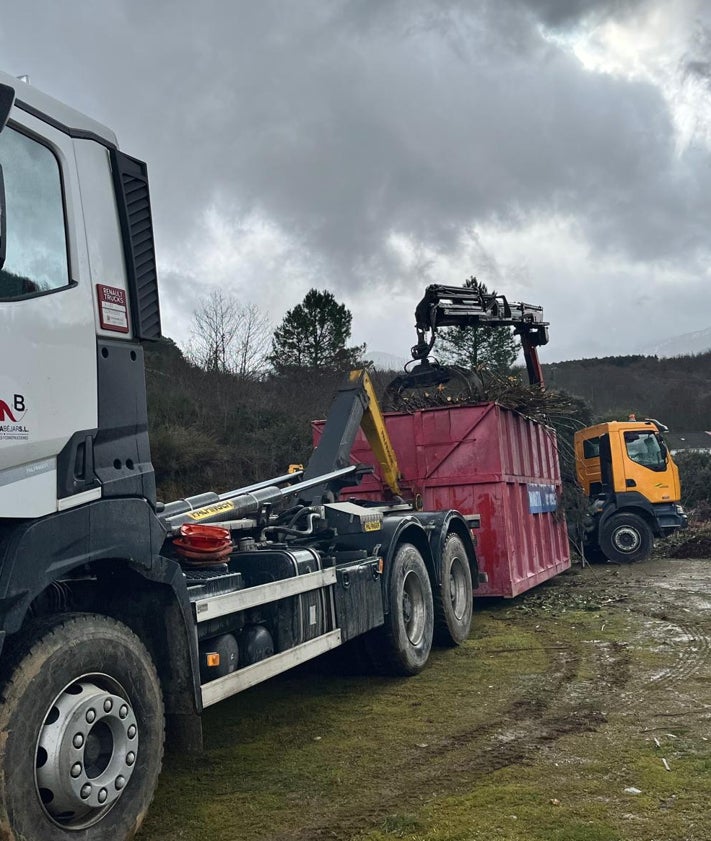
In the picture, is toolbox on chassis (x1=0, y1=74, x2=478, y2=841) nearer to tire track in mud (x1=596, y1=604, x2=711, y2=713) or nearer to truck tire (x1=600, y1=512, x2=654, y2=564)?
tire track in mud (x1=596, y1=604, x2=711, y2=713)

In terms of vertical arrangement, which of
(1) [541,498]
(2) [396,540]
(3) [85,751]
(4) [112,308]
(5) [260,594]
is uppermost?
(4) [112,308]

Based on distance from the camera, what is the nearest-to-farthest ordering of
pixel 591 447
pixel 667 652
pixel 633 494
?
1. pixel 667 652
2. pixel 633 494
3. pixel 591 447

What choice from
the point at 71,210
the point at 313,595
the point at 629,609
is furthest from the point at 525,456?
the point at 71,210

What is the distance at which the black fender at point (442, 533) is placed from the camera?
7.79 m

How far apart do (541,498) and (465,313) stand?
8.98ft

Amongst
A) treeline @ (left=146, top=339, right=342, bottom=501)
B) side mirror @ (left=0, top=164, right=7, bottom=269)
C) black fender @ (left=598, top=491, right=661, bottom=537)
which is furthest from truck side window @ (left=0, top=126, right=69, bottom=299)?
treeline @ (left=146, top=339, right=342, bottom=501)

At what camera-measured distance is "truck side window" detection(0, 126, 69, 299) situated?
133 inches

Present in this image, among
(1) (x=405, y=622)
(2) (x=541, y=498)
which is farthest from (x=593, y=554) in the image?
(1) (x=405, y=622)

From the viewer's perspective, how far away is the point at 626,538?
15.9 m

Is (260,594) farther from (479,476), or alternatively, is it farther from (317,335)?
(317,335)

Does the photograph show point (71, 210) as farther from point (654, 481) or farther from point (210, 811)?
point (654, 481)

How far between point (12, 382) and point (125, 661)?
129cm

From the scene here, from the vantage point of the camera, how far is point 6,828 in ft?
9.82

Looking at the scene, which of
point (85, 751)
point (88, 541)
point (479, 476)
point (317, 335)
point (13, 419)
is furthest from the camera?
point (317, 335)
